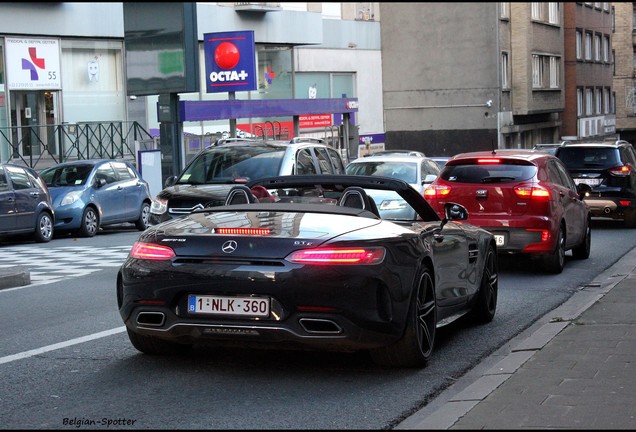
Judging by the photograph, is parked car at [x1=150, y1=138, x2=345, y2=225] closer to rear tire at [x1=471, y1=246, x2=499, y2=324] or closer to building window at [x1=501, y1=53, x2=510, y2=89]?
rear tire at [x1=471, y1=246, x2=499, y2=324]

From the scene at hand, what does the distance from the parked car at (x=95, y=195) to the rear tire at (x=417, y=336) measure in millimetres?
16545

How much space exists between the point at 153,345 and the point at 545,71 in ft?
→ 184

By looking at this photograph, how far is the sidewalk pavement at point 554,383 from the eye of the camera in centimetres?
594

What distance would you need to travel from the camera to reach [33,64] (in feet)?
112

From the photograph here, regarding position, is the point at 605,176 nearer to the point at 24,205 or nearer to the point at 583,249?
the point at 583,249

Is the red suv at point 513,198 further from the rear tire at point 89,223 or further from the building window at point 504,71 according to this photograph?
the building window at point 504,71

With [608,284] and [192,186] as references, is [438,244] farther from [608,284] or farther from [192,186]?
[192,186]

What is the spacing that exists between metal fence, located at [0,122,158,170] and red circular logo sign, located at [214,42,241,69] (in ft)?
11.5

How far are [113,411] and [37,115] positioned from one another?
1145 inches

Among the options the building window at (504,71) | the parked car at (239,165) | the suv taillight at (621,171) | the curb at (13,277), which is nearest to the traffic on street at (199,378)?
the curb at (13,277)

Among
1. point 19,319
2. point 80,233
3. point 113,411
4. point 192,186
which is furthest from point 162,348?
point 80,233

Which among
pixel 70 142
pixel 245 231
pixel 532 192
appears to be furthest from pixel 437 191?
pixel 70 142

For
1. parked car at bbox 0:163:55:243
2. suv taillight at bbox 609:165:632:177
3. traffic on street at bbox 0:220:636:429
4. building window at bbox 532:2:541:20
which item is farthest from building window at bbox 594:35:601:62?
traffic on street at bbox 0:220:636:429

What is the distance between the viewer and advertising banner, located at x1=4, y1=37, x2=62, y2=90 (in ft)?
109
